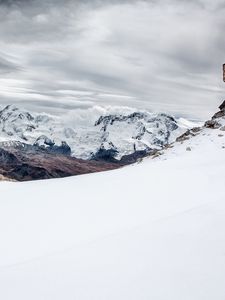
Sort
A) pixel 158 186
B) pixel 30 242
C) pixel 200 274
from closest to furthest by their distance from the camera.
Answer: pixel 200 274, pixel 30 242, pixel 158 186

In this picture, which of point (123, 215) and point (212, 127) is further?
point (212, 127)

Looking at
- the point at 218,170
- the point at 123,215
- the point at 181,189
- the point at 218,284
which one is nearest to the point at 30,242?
A: the point at 123,215

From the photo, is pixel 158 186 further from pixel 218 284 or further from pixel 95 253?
pixel 218 284

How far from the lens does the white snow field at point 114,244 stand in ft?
16.9

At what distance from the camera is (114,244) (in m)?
6.91

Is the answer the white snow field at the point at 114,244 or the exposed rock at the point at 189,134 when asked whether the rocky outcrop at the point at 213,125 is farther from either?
the white snow field at the point at 114,244

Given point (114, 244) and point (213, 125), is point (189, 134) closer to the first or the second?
point (213, 125)

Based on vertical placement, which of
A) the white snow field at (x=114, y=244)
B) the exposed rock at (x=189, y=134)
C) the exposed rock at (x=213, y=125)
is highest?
the exposed rock at (x=213, y=125)

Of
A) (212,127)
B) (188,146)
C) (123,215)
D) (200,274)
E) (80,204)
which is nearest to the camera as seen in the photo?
(200,274)

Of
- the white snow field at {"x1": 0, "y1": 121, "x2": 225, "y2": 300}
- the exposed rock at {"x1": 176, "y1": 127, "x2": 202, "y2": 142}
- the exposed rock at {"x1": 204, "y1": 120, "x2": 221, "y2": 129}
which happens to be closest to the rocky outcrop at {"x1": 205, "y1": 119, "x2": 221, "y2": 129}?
the exposed rock at {"x1": 204, "y1": 120, "x2": 221, "y2": 129}

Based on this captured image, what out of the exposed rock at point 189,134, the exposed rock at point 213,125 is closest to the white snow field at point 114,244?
the exposed rock at point 213,125

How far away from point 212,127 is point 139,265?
33.5 metres

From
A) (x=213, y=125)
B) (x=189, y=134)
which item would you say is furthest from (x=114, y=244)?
(x=189, y=134)

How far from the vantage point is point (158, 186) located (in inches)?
533
